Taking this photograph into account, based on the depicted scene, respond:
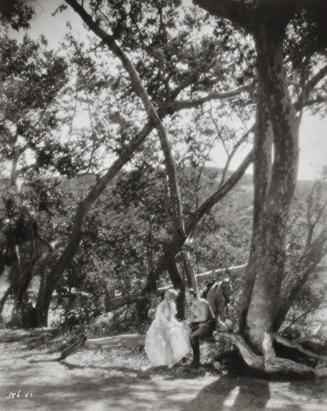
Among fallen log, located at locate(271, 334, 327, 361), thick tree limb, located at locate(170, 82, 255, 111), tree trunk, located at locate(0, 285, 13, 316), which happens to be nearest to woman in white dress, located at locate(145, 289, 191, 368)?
fallen log, located at locate(271, 334, 327, 361)

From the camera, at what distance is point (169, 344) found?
24.8 feet

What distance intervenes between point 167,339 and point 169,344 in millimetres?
93

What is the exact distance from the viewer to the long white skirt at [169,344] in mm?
7469

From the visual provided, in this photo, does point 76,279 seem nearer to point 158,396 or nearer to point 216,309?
point 216,309

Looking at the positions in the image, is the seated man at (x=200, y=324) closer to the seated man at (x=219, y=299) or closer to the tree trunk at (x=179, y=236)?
the seated man at (x=219, y=299)

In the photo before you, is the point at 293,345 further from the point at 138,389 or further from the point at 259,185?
the point at 259,185

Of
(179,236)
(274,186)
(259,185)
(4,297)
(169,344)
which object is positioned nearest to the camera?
(274,186)

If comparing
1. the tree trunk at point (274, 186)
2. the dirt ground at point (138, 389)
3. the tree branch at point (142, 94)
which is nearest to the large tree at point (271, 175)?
the tree trunk at point (274, 186)

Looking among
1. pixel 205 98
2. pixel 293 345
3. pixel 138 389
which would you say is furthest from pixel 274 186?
pixel 205 98

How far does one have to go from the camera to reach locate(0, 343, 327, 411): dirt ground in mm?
5535

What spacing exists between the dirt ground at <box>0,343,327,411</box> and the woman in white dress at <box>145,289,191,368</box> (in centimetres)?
24

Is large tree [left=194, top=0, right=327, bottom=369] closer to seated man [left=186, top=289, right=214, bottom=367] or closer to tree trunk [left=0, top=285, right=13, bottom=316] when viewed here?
seated man [left=186, top=289, right=214, bottom=367]

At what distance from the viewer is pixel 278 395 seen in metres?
5.84

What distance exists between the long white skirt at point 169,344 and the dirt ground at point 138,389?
0.23 metres
